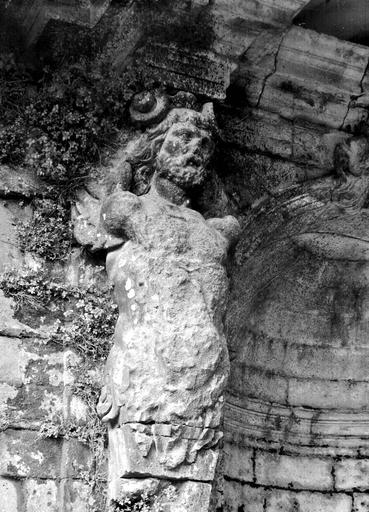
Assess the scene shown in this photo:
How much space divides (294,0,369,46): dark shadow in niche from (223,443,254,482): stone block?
2180 mm

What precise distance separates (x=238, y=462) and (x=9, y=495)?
6.17 feet

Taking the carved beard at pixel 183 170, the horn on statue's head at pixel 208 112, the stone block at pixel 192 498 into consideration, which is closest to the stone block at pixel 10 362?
the stone block at pixel 192 498

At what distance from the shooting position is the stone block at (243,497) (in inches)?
213

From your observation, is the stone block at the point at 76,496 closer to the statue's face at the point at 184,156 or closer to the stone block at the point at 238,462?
the statue's face at the point at 184,156

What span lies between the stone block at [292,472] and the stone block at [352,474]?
0.16ft

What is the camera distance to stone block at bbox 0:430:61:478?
3.93 metres

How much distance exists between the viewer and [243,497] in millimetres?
5477

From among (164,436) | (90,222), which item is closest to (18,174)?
(90,222)

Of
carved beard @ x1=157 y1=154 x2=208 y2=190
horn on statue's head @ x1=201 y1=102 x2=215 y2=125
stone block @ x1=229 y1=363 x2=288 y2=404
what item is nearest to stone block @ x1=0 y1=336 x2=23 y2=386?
→ carved beard @ x1=157 y1=154 x2=208 y2=190

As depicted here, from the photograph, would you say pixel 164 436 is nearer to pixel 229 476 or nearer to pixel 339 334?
pixel 229 476

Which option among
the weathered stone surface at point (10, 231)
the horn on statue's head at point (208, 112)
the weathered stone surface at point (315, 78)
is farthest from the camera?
the weathered stone surface at point (315, 78)

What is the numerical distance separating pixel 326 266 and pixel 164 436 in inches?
84.5

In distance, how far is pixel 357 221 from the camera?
5473 mm

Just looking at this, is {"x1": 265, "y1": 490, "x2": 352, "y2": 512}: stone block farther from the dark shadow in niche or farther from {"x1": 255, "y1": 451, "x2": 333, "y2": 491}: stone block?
the dark shadow in niche
